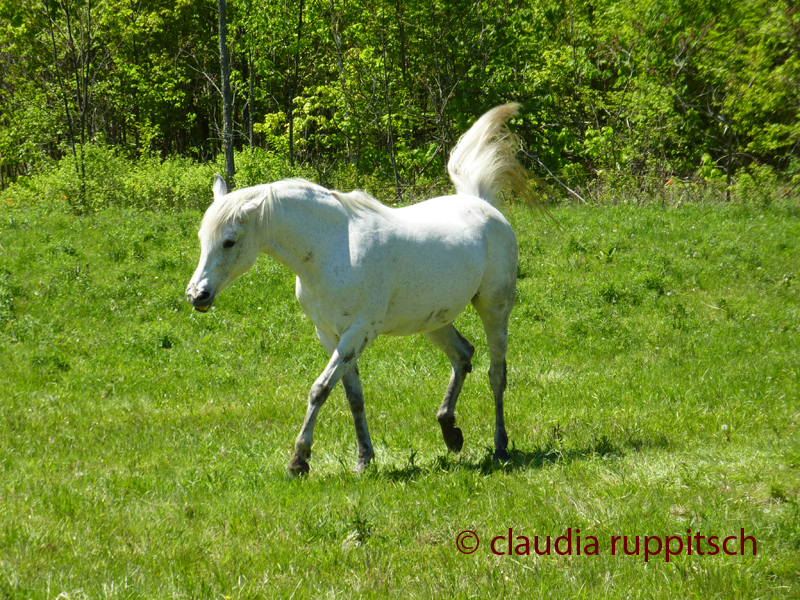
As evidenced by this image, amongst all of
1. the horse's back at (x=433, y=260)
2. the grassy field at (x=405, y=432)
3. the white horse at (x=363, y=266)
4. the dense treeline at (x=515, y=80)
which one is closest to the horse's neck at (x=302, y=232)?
the white horse at (x=363, y=266)

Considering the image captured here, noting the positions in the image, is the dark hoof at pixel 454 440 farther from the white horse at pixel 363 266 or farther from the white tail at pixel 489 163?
the white tail at pixel 489 163

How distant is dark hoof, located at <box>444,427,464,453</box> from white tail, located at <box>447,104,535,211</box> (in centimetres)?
229

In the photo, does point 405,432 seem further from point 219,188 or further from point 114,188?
point 114,188

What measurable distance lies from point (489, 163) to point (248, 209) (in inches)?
112

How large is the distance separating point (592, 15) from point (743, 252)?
16720 millimetres

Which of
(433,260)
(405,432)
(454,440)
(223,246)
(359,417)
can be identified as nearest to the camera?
(223,246)

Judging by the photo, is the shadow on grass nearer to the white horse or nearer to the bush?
the white horse

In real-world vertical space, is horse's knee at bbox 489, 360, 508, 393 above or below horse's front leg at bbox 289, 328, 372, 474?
below

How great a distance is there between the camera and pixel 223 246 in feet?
16.5

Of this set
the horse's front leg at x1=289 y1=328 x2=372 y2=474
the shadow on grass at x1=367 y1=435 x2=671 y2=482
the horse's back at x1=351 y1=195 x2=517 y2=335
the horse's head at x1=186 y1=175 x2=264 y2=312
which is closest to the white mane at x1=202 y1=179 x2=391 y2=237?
the horse's head at x1=186 y1=175 x2=264 y2=312

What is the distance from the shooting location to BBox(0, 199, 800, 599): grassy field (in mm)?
3910

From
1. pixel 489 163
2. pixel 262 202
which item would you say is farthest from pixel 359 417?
pixel 489 163

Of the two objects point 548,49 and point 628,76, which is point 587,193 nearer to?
point 628,76

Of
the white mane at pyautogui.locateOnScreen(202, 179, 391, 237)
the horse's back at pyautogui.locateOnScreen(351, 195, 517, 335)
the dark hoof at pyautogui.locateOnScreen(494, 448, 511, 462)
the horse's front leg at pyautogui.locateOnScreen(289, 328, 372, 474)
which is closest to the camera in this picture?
the white mane at pyautogui.locateOnScreen(202, 179, 391, 237)
